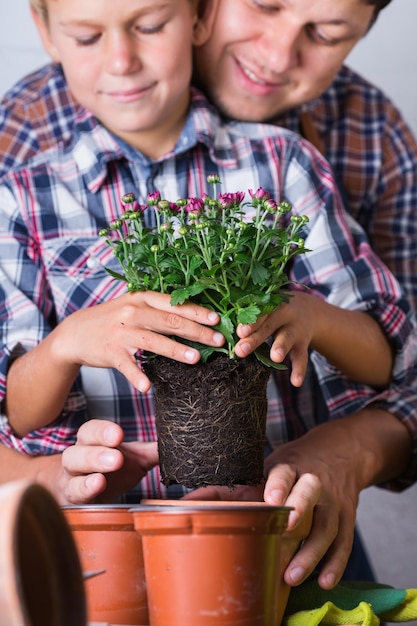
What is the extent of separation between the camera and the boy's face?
1.41m

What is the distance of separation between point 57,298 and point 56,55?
46 cm

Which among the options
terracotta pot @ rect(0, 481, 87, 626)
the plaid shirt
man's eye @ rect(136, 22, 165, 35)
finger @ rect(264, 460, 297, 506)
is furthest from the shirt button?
terracotta pot @ rect(0, 481, 87, 626)

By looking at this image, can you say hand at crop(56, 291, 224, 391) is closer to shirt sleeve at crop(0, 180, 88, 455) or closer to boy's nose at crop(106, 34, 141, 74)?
shirt sleeve at crop(0, 180, 88, 455)

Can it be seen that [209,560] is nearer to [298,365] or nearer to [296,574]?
[296,574]

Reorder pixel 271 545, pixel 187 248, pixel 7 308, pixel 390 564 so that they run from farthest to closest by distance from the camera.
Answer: pixel 390 564
pixel 7 308
pixel 187 248
pixel 271 545

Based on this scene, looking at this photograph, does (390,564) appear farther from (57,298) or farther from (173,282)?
(173,282)

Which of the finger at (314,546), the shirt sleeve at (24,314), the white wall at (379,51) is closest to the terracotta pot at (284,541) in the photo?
the finger at (314,546)

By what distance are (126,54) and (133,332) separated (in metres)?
0.53

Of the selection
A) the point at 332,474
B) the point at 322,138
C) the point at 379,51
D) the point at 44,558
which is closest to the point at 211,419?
the point at 332,474

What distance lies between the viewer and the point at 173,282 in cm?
110

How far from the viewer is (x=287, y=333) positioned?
1.18m

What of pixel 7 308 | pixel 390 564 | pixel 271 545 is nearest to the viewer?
pixel 271 545

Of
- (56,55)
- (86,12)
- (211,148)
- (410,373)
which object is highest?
(86,12)

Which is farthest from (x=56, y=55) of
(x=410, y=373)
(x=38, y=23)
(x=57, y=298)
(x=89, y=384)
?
(x=410, y=373)
